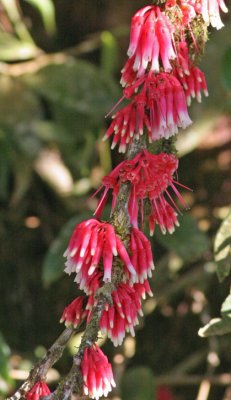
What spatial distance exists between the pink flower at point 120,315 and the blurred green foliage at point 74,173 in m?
0.80

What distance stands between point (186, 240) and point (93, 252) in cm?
83

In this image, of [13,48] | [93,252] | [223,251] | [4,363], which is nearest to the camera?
[93,252]

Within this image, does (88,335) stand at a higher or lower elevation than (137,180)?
lower

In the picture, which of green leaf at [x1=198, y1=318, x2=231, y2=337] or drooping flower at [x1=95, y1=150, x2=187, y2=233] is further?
green leaf at [x1=198, y1=318, x2=231, y2=337]

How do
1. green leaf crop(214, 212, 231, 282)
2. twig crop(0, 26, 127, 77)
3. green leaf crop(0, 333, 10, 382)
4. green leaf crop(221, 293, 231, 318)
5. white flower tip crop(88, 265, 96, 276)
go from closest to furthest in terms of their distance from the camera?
white flower tip crop(88, 265, 96, 276), green leaf crop(221, 293, 231, 318), green leaf crop(214, 212, 231, 282), green leaf crop(0, 333, 10, 382), twig crop(0, 26, 127, 77)

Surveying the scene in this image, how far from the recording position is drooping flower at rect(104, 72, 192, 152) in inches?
40.7

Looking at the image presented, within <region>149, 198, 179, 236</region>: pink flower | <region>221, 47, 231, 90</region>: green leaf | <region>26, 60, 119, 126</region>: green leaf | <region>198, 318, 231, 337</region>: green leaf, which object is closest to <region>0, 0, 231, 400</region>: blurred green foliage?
<region>26, 60, 119, 126</region>: green leaf

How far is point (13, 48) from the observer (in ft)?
6.48

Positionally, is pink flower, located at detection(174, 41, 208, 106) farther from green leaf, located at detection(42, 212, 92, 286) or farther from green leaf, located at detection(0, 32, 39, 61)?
green leaf, located at detection(0, 32, 39, 61)

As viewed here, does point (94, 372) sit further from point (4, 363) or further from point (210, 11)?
point (4, 363)

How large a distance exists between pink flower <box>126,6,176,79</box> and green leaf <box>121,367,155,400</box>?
3.02 feet

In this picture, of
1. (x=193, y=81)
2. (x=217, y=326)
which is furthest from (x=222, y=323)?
(x=193, y=81)

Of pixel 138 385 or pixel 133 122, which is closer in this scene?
pixel 133 122

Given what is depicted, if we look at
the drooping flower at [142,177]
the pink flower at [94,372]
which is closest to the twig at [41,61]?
the drooping flower at [142,177]
